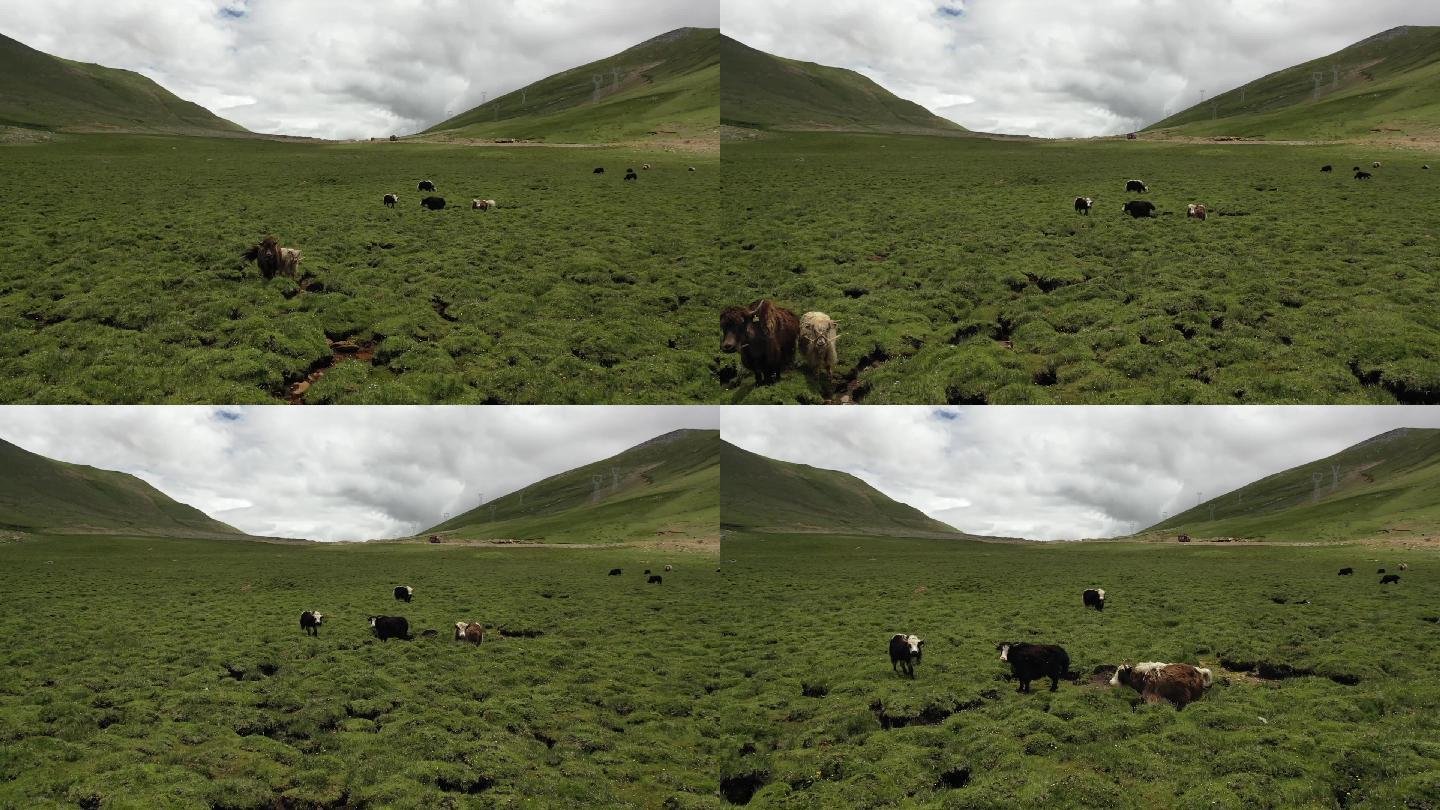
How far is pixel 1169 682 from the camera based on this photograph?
16.0 m

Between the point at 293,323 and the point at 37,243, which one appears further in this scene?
the point at 37,243

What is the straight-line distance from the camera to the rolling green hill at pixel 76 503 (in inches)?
4146

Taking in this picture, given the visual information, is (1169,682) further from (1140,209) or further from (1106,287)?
(1140,209)

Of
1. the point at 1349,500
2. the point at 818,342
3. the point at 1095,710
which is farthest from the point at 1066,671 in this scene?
the point at 1349,500

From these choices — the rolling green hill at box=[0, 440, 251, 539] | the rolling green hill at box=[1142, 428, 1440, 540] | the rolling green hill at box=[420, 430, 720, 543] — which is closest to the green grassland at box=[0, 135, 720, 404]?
the rolling green hill at box=[420, 430, 720, 543]

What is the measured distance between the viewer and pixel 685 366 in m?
23.5

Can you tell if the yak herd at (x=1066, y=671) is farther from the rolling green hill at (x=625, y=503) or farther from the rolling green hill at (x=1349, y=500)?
the rolling green hill at (x=1349, y=500)

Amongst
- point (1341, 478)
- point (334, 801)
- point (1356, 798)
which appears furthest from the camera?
point (1341, 478)

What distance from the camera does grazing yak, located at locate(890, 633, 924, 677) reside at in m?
19.1

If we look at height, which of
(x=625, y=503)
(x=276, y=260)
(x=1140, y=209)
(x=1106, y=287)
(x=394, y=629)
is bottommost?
(x=625, y=503)

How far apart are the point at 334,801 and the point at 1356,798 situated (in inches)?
700

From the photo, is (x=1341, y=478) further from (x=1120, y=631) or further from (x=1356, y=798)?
(x=1356, y=798)

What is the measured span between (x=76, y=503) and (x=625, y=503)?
4880 inches

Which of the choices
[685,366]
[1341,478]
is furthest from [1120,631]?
[1341,478]
